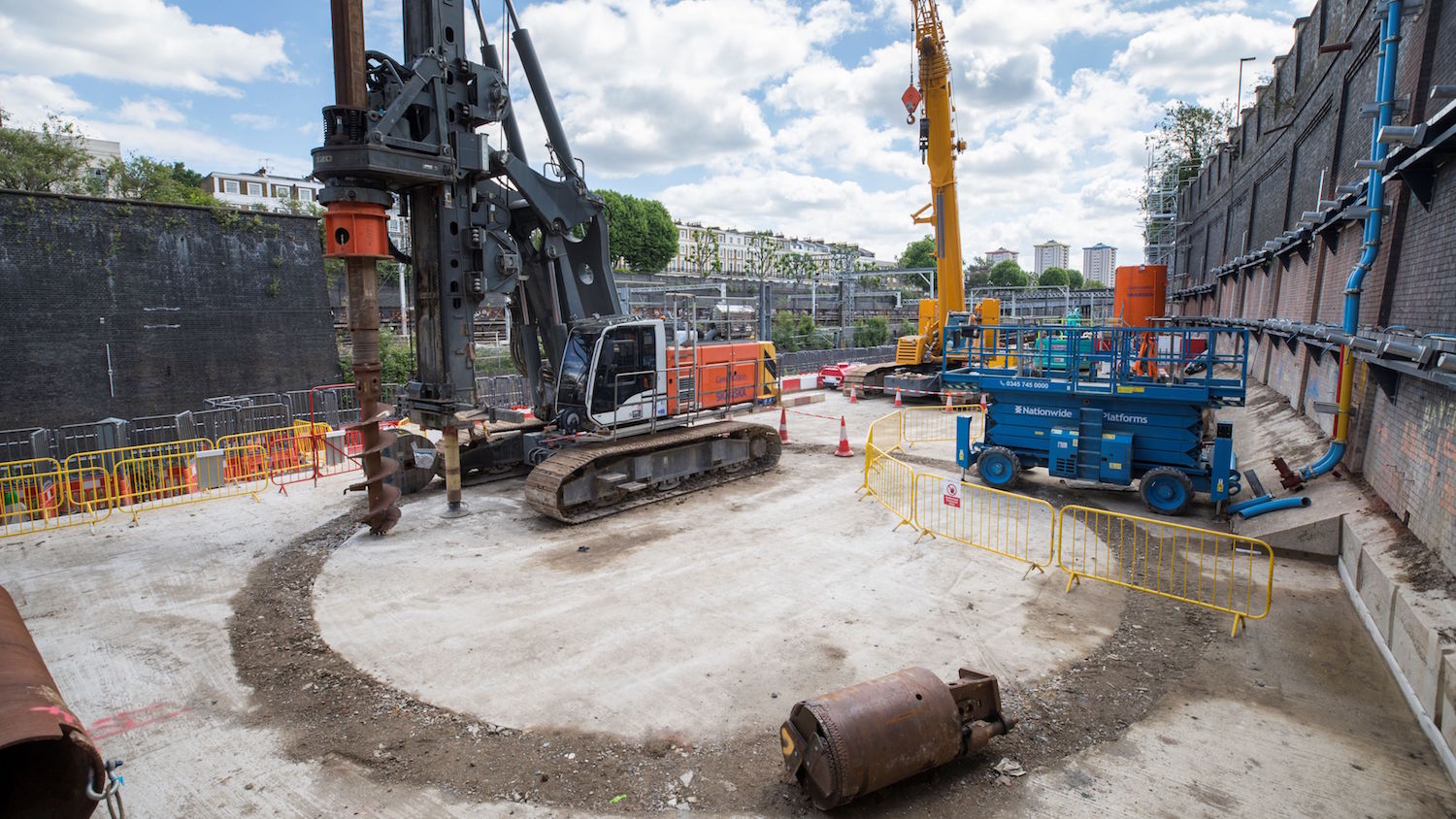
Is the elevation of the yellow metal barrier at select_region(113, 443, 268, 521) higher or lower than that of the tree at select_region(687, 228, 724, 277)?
lower

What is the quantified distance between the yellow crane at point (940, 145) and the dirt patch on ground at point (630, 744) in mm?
15499

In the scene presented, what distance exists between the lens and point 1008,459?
12109 mm

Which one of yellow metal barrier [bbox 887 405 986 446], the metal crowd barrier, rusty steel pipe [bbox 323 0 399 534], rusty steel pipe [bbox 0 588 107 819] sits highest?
rusty steel pipe [bbox 323 0 399 534]

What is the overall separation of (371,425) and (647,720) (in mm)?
6033

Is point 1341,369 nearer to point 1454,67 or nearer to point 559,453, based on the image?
point 1454,67

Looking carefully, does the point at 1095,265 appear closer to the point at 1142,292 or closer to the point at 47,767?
the point at 1142,292

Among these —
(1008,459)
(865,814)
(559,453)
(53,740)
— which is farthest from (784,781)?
(1008,459)

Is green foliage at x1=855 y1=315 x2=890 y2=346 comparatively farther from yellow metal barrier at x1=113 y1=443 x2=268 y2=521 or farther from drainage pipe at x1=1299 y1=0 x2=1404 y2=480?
yellow metal barrier at x1=113 y1=443 x2=268 y2=521

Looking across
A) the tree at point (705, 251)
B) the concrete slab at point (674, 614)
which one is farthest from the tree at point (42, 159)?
the tree at point (705, 251)

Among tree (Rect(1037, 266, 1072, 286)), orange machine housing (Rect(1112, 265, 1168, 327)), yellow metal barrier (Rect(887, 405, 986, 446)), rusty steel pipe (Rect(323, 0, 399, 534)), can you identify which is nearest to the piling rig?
rusty steel pipe (Rect(323, 0, 399, 534))

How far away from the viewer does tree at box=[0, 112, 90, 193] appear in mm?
24531

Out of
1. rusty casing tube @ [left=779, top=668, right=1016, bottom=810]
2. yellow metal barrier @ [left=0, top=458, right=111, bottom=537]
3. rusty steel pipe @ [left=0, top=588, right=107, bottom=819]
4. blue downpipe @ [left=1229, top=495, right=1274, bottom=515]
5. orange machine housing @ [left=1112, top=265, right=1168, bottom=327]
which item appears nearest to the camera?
rusty steel pipe @ [left=0, top=588, right=107, bottom=819]

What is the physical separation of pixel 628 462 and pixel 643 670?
5.21 metres

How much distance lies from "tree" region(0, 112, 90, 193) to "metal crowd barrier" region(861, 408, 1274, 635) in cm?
2884
